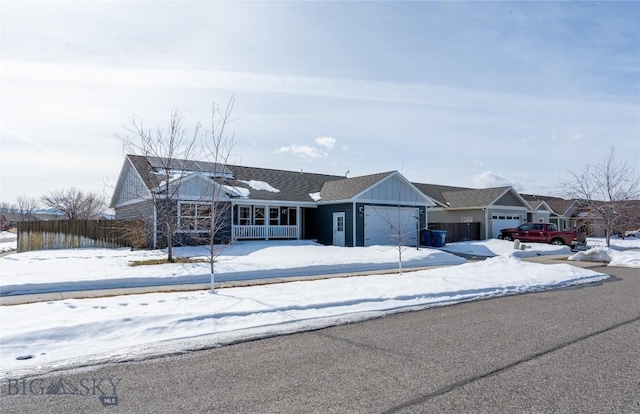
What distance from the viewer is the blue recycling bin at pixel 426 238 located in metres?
27.6

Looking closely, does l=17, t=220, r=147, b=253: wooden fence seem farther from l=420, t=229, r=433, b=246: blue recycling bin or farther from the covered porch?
l=420, t=229, r=433, b=246: blue recycling bin

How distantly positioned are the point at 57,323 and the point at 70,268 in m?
8.07

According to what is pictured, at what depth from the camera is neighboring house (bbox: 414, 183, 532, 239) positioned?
3500cm

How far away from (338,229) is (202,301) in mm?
16966

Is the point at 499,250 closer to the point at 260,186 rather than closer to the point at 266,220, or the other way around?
the point at 266,220

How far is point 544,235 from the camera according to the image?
104ft

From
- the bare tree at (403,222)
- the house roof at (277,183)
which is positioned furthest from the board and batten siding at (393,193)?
the house roof at (277,183)

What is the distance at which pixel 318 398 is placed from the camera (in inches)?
185

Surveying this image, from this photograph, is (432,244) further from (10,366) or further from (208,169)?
(10,366)

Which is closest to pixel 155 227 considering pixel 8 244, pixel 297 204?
pixel 297 204

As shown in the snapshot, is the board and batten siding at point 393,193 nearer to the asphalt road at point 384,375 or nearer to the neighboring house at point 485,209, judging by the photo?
the neighboring house at point 485,209

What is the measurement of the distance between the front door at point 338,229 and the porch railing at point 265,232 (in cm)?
248

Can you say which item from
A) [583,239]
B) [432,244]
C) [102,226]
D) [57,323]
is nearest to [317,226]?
[432,244]

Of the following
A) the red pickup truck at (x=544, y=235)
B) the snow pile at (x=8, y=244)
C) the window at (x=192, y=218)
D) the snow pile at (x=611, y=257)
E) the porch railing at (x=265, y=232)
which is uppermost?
the window at (x=192, y=218)
